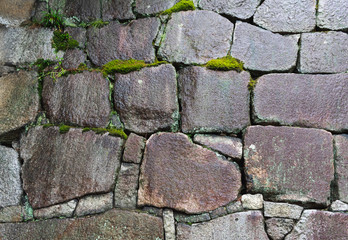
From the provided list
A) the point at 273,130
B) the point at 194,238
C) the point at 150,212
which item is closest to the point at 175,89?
the point at 273,130

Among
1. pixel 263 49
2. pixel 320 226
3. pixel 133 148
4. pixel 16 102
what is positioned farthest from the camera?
pixel 16 102

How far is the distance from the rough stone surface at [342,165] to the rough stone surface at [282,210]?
0.84 feet

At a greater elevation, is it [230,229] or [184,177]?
[184,177]

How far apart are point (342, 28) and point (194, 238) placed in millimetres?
1697

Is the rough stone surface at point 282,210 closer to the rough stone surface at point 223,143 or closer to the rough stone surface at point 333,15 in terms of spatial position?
the rough stone surface at point 223,143

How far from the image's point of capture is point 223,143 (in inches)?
74.1

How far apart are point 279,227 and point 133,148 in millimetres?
988

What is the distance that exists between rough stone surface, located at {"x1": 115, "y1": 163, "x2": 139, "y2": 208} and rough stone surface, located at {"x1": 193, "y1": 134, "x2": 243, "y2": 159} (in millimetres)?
440

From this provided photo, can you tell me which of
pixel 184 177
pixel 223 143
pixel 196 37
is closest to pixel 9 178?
pixel 184 177

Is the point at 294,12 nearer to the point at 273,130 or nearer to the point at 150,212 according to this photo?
the point at 273,130

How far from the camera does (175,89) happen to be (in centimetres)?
200

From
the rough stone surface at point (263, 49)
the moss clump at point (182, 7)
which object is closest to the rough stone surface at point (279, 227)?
the rough stone surface at point (263, 49)

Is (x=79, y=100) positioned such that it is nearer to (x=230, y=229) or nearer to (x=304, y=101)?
(x=230, y=229)

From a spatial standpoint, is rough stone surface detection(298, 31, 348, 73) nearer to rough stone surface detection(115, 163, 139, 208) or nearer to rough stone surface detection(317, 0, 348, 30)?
rough stone surface detection(317, 0, 348, 30)
